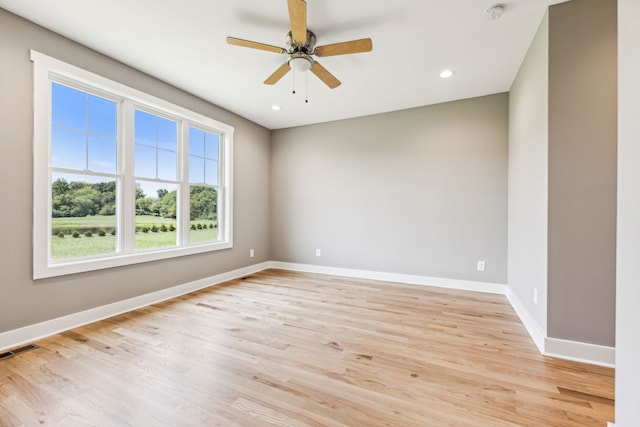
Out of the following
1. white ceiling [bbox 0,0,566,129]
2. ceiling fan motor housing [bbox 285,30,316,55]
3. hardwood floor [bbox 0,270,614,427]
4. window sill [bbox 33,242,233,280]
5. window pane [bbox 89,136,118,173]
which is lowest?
hardwood floor [bbox 0,270,614,427]

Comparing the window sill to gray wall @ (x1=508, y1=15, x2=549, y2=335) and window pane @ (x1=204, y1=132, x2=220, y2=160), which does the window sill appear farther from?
gray wall @ (x1=508, y1=15, x2=549, y2=335)

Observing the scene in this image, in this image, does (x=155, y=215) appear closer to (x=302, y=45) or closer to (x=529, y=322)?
(x=302, y=45)

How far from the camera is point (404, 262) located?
4.18 metres

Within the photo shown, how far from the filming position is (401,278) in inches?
165

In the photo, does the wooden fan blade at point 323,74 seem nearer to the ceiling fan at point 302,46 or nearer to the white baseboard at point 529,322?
the ceiling fan at point 302,46

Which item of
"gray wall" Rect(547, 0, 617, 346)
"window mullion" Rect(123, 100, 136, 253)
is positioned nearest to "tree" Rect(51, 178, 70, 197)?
"window mullion" Rect(123, 100, 136, 253)

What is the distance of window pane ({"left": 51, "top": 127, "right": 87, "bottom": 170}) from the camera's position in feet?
8.16

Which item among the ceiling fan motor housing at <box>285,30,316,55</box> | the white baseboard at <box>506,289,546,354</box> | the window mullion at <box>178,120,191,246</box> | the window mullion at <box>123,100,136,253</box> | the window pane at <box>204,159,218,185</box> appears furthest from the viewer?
the window pane at <box>204,159,218,185</box>

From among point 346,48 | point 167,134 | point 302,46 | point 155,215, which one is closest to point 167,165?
point 167,134

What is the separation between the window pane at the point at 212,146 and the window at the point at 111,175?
0.02 meters

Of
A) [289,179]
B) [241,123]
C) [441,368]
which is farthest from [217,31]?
[441,368]

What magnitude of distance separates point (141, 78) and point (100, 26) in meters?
0.80

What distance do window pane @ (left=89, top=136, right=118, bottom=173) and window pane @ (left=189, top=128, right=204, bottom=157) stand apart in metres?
1.03

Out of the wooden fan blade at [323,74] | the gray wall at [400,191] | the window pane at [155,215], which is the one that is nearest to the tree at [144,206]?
the window pane at [155,215]
